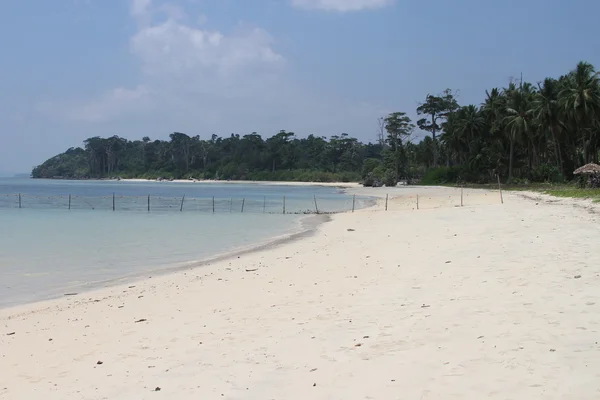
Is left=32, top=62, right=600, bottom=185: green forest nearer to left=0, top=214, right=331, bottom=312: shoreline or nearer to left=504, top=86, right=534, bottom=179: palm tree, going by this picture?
left=504, top=86, right=534, bottom=179: palm tree

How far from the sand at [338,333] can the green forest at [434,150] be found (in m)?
47.0

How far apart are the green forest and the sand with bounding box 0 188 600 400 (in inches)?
1849

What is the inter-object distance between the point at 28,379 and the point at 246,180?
13565 centimetres

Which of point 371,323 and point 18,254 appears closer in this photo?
A: point 371,323

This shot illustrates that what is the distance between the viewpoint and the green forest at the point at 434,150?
5516 cm

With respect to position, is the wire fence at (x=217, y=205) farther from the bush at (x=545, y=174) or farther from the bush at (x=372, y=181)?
the bush at (x=372, y=181)

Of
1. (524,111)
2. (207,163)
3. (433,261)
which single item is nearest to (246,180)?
(207,163)

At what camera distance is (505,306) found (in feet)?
22.4

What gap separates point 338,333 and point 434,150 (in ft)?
287

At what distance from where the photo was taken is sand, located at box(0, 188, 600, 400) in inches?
186

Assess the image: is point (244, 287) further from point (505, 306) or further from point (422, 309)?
point (505, 306)

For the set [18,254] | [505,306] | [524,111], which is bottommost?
[18,254]

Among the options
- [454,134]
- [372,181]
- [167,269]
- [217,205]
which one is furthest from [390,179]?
[167,269]

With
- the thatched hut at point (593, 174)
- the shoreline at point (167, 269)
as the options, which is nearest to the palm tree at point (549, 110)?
the thatched hut at point (593, 174)
